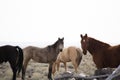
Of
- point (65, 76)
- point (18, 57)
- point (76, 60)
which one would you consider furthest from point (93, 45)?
point (76, 60)

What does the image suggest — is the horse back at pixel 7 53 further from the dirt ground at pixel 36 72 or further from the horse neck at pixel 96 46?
the horse neck at pixel 96 46

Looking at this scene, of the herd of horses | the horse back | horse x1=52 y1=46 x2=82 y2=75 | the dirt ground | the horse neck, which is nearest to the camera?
the herd of horses

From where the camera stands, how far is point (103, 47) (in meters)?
12.6

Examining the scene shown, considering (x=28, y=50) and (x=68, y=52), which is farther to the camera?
(x=68, y=52)

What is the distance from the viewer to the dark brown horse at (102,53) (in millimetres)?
12047

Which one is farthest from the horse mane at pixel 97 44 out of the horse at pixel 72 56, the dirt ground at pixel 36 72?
the horse at pixel 72 56

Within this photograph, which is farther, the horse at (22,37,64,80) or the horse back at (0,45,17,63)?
the horse at (22,37,64,80)

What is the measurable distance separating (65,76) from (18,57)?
17.2ft

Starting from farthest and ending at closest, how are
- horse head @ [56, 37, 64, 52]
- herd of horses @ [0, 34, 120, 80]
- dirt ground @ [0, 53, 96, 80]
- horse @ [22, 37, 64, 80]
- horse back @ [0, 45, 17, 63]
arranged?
dirt ground @ [0, 53, 96, 80] < horse @ [22, 37, 64, 80] < horse head @ [56, 37, 64, 52] < horse back @ [0, 45, 17, 63] < herd of horses @ [0, 34, 120, 80]

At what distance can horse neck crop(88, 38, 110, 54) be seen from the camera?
12.6 m

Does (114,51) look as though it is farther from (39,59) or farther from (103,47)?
(39,59)

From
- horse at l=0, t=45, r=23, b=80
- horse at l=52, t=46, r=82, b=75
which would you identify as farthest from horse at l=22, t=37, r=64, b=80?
horse at l=52, t=46, r=82, b=75

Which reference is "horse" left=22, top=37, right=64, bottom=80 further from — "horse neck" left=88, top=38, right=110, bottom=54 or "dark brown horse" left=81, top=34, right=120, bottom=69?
"horse neck" left=88, top=38, right=110, bottom=54

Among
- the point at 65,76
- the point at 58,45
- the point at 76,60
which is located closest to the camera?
the point at 65,76
